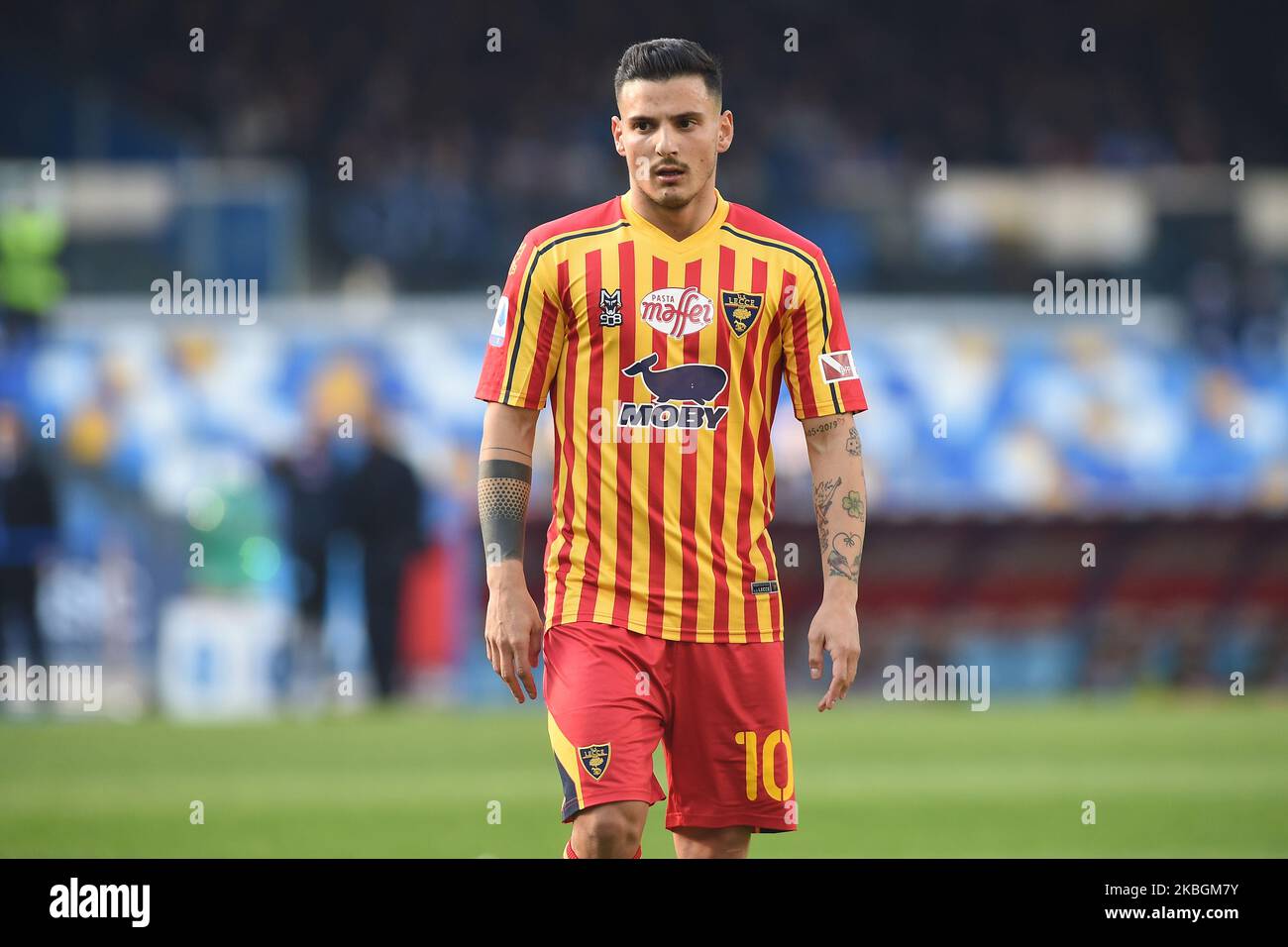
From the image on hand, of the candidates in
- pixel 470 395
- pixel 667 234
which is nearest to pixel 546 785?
pixel 667 234

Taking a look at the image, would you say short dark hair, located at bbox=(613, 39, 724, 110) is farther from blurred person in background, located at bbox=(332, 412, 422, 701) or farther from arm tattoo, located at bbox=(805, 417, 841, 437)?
blurred person in background, located at bbox=(332, 412, 422, 701)

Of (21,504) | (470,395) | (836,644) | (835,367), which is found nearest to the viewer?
(836,644)

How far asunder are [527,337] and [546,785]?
5.20m

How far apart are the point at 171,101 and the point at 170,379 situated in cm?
605

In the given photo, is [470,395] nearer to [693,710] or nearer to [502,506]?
[502,506]

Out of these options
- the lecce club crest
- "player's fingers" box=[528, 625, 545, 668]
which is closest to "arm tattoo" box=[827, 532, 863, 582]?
the lecce club crest

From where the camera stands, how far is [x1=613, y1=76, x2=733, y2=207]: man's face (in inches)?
184

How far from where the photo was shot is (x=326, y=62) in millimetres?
23031

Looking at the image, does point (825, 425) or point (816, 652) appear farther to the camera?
point (825, 425)

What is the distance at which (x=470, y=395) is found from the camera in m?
17.6
